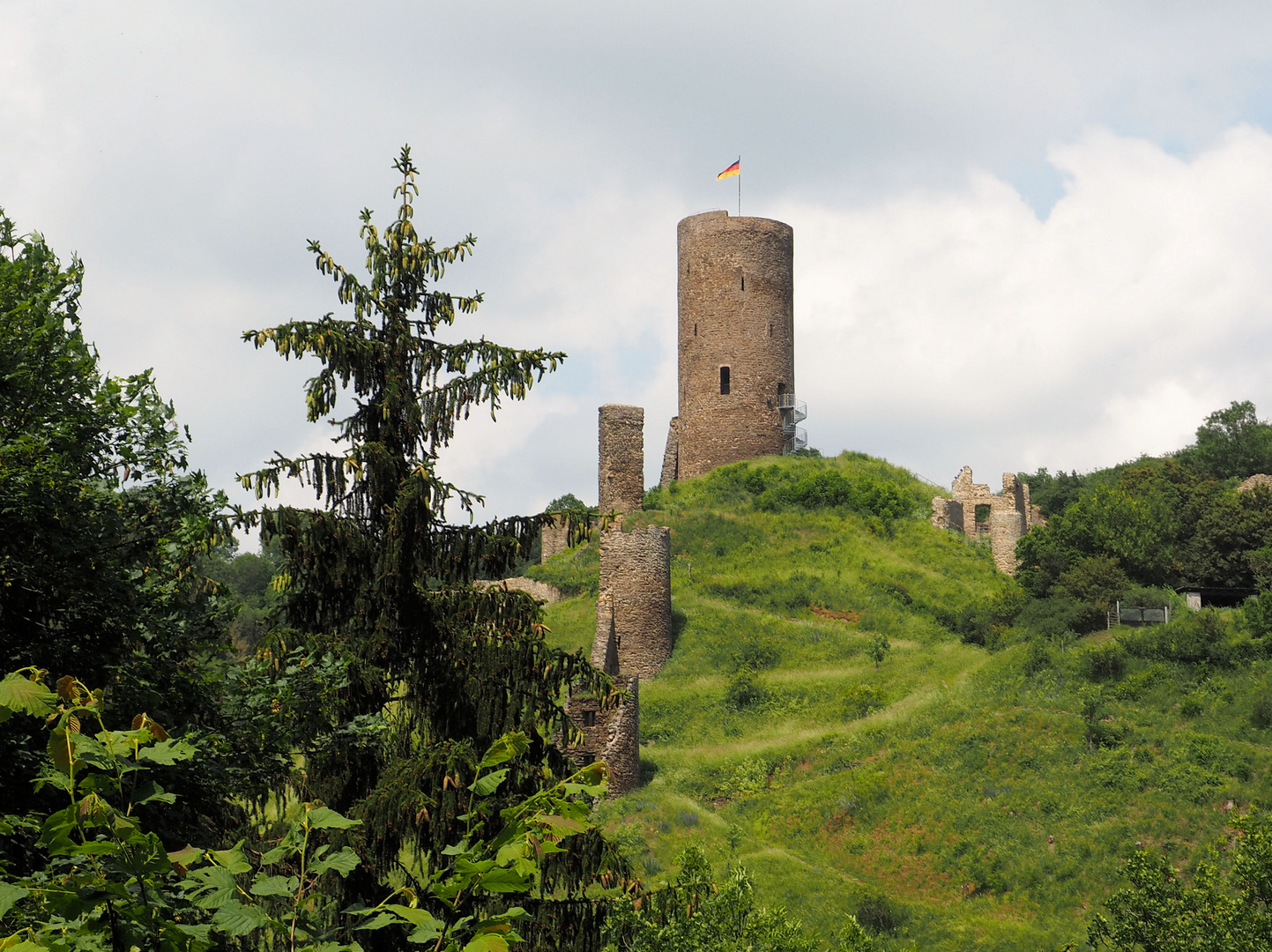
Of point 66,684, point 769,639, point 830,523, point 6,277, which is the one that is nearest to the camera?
point 66,684

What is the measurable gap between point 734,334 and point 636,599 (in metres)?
16.3

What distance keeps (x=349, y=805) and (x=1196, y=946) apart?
1095 centimetres

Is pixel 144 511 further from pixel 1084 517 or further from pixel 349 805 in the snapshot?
pixel 1084 517

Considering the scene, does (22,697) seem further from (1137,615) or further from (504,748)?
(1137,615)

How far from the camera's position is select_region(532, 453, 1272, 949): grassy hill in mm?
20188

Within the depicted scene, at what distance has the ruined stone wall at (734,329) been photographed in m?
43.7

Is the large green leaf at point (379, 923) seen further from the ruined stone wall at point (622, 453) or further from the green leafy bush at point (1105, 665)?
the ruined stone wall at point (622, 453)

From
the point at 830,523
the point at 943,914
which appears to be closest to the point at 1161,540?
the point at 830,523

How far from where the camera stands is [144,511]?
11469 mm

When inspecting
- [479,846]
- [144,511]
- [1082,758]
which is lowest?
[1082,758]

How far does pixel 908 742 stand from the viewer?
25.3m

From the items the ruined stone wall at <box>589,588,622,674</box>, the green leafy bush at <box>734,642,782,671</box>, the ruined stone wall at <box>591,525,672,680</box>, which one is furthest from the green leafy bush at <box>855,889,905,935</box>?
the ruined stone wall at <box>591,525,672,680</box>

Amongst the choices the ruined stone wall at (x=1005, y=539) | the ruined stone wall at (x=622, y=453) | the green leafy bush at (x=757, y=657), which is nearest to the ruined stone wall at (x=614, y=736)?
the green leafy bush at (x=757, y=657)

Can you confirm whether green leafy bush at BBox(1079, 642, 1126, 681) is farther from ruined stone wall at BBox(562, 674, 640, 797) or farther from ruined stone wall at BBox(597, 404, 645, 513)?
ruined stone wall at BBox(597, 404, 645, 513)
